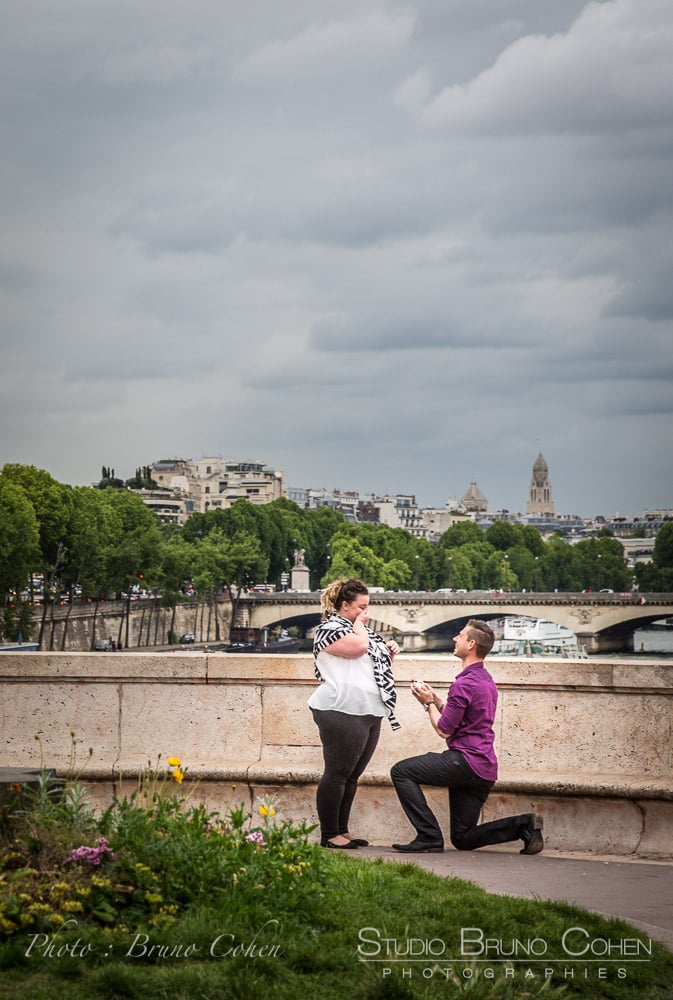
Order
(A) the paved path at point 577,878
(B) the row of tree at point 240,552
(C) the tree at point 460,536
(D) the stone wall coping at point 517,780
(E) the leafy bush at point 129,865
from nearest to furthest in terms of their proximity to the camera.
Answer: (E) the leafy bush at point 129,865
(A) the paved path at point 577,878
(D) the stone wall coping at point 517,780
(B) the row of tree at point 240,552
(C) the tree at point 460,536

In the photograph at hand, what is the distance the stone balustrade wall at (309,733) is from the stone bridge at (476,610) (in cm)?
7783

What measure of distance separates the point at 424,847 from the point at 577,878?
2.93 feet

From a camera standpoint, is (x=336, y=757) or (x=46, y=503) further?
(x=46, y=503)

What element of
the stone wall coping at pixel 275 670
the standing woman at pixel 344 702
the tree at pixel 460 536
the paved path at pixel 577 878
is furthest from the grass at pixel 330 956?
the tree at pixel 460 536

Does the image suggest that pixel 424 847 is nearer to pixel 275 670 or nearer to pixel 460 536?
pixel 275 670

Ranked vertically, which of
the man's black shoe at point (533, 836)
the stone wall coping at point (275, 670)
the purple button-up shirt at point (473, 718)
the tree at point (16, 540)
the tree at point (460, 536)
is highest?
the tree at point (460, 536)

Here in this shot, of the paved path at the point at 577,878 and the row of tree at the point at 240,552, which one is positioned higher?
the row of tree at the point at 240,552

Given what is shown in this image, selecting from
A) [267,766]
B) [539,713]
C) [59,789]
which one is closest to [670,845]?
[539,713]

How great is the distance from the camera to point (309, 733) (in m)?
8.17

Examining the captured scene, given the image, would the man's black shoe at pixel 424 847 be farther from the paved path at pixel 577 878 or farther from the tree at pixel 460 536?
the tree at pixel 460 536

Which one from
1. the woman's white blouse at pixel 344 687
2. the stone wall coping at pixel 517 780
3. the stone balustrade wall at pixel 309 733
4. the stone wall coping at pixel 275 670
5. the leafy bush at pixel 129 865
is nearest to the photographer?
the leafy bush at pixel 129 865

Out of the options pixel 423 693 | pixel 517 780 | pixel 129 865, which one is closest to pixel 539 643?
pixel 517 780

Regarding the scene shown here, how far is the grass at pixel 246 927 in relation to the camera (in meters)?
4.62

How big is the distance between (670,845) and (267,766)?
2.26 m
